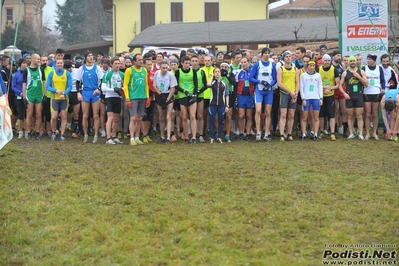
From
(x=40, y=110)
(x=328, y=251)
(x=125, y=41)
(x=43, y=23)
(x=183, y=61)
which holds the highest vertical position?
(x=43, y=23)

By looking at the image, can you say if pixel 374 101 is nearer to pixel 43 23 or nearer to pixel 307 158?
pixel 307 158

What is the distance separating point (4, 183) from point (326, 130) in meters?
8.91

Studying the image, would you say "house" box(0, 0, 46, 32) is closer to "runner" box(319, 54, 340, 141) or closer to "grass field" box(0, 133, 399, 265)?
"runner" box(319, 54, 340, 141)

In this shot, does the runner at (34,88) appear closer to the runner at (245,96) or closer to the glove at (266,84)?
the runner at (245,96)

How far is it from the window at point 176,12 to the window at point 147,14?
1454 mm

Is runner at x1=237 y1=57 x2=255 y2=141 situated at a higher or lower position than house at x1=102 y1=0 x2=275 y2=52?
lower

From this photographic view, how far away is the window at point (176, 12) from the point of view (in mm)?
49938

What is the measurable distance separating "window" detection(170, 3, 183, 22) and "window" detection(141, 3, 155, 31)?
145cm

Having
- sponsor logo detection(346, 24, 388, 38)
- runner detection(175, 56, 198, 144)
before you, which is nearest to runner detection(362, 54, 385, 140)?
sponsor logo detection(346, 24, 388, 38)

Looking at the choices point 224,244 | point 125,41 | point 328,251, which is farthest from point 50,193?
point 125,41

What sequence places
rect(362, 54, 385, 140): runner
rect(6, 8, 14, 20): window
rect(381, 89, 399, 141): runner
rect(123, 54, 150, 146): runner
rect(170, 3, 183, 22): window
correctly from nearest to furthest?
1. rect(123, 54, 150, 146): runner
2. rect(381, 89, 399, 141): runner
3. rect(362, 54, 385, 140): runner
4. rect(170, 3, 183, 22): window
5. rect(6, 8, 14, 20): window

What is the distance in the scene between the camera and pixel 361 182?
9.32 meters

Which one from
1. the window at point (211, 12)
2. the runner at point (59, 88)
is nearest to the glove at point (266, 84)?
the runner at point (59, 88)

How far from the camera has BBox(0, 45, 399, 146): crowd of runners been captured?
14.2 meters
